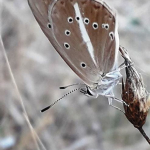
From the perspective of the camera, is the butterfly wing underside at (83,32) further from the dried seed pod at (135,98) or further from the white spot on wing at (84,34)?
the dried seed pod at (135,98)

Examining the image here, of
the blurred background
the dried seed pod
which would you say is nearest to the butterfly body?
the dried seed pod

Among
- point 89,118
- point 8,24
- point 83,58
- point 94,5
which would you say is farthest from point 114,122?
point 94,5

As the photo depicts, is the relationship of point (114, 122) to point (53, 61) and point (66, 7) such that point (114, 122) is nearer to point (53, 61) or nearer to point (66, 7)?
point (53, 61)

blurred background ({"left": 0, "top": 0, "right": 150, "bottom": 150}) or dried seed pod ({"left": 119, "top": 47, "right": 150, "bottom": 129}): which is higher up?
blurred background ({"left": 0, "top": 0, "right": 150, "bottom": 150})

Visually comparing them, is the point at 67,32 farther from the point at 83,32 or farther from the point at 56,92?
the point at 56,92

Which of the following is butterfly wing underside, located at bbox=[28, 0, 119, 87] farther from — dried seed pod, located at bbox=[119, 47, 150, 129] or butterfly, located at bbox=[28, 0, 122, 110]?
dried seed pod, located at bbox=[119, 47, 150, 129]

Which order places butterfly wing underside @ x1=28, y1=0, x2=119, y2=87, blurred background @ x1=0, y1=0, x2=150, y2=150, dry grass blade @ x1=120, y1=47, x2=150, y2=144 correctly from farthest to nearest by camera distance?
blurred background @ x1=0, y1=0, x2=150, y2=150 → butterfly wing underside @ x1=28, y1=0, x2=119, y2=87 → dry grass blade @ x1=120, y1=47, x2=150, y2=144

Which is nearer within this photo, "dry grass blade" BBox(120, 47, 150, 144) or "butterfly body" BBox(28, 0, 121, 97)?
"dry grass blade" BBox(120, 47, 150, 144)
